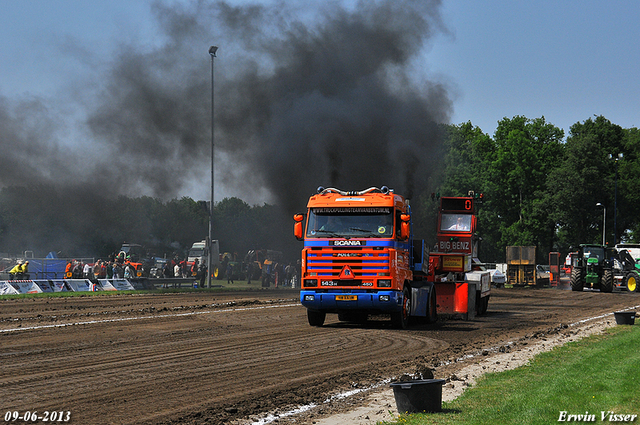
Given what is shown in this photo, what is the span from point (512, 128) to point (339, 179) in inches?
1901

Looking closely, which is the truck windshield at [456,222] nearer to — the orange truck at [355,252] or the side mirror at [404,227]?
the orange truck at [355,252]

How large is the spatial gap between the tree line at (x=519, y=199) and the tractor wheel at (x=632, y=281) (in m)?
18.5

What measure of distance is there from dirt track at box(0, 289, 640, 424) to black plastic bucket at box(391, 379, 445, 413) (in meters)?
1.00

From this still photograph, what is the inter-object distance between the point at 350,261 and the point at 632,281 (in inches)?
1283

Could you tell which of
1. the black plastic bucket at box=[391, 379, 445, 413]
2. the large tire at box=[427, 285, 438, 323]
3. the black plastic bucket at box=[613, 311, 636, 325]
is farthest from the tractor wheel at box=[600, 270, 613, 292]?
the black plastic bucket at box=[391, 379, 445, 413]

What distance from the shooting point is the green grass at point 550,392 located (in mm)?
6945

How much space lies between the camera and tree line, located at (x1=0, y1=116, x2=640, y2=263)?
59.7 meters

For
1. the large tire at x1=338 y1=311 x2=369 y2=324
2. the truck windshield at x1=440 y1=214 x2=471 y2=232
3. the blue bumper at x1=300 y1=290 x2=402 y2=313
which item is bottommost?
the large tire at x1=338 y1=311 x2=369 y2=324

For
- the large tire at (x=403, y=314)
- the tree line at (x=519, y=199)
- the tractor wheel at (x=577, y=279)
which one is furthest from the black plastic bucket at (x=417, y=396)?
the tree line at (x=519, y=199)

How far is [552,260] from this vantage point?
176 feet

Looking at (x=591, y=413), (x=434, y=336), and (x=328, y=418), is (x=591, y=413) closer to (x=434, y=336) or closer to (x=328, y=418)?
(x=328, y=418)

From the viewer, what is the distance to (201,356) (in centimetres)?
1162

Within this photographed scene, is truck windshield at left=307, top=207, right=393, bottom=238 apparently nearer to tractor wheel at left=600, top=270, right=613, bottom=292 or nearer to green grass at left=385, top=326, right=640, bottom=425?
green grass at left=385, top=326, right=640, bottom=425

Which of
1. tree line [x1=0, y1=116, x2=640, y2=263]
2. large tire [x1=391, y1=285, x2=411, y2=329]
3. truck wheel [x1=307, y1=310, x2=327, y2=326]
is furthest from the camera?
tree line [x1=0, y1=116, x2=640, y2=263]
